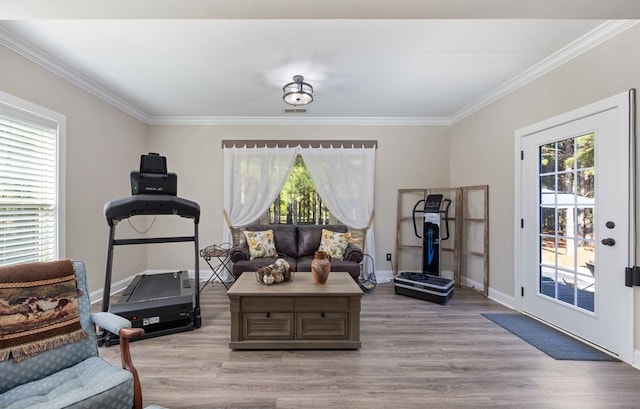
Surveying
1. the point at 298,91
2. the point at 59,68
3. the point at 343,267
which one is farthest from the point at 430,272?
the point at 59,68

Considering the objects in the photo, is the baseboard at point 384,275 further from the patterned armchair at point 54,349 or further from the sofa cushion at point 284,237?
the patterned armchair at point 54,349

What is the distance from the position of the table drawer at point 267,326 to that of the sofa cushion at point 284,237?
190cm

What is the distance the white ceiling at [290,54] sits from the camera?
2189mm

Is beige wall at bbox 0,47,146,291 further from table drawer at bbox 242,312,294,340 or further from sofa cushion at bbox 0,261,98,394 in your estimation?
table drawer at bbox 242,312,294,340

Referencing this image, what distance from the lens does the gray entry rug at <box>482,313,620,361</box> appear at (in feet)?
7.52

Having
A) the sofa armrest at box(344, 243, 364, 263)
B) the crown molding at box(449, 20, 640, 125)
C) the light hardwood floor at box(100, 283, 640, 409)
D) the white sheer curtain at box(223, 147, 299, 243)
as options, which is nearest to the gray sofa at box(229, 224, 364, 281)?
the sofa armrest at box(344, 243, 364, 263)

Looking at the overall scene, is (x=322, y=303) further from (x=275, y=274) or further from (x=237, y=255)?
(x=237, y=255)

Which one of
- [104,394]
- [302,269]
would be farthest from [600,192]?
[104,394]

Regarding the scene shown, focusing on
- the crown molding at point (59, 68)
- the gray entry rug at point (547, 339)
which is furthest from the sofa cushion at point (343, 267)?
the crown molding at point (59, 68)

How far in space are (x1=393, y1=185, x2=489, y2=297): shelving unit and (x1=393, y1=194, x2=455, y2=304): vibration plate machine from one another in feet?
0.71

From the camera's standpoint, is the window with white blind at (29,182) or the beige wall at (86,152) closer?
the window with white blind at (29,182)

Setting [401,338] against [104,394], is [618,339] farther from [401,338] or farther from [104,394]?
[104,394]

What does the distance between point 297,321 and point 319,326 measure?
20 cm

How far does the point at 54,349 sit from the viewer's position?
1542 mm
